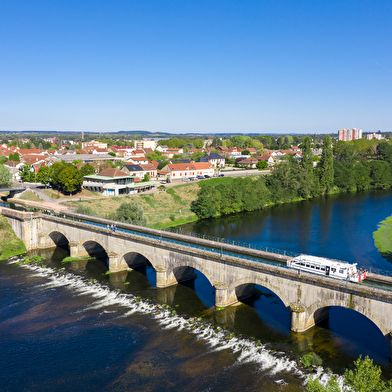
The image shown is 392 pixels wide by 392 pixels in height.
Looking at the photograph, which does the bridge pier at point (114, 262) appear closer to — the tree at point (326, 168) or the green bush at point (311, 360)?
the green bush at point (311, 360)

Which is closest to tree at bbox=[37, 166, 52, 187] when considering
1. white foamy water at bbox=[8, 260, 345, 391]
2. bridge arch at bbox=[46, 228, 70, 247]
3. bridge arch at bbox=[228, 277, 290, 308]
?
bridge arch at bbox=[46, 228, 70, 247]

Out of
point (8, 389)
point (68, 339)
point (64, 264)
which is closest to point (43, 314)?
point (68, 339)

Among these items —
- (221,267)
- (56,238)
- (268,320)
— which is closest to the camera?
(268,320)

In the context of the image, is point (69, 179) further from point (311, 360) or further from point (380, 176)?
point (380, 176)

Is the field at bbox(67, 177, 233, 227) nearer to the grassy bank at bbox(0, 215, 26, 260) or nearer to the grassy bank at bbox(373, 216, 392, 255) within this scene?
the grassy bank at bbox(0, 215, 26, 260)

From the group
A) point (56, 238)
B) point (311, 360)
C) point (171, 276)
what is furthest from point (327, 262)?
point (56, 238)

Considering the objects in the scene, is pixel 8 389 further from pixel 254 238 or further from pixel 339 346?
pixel 254 238
